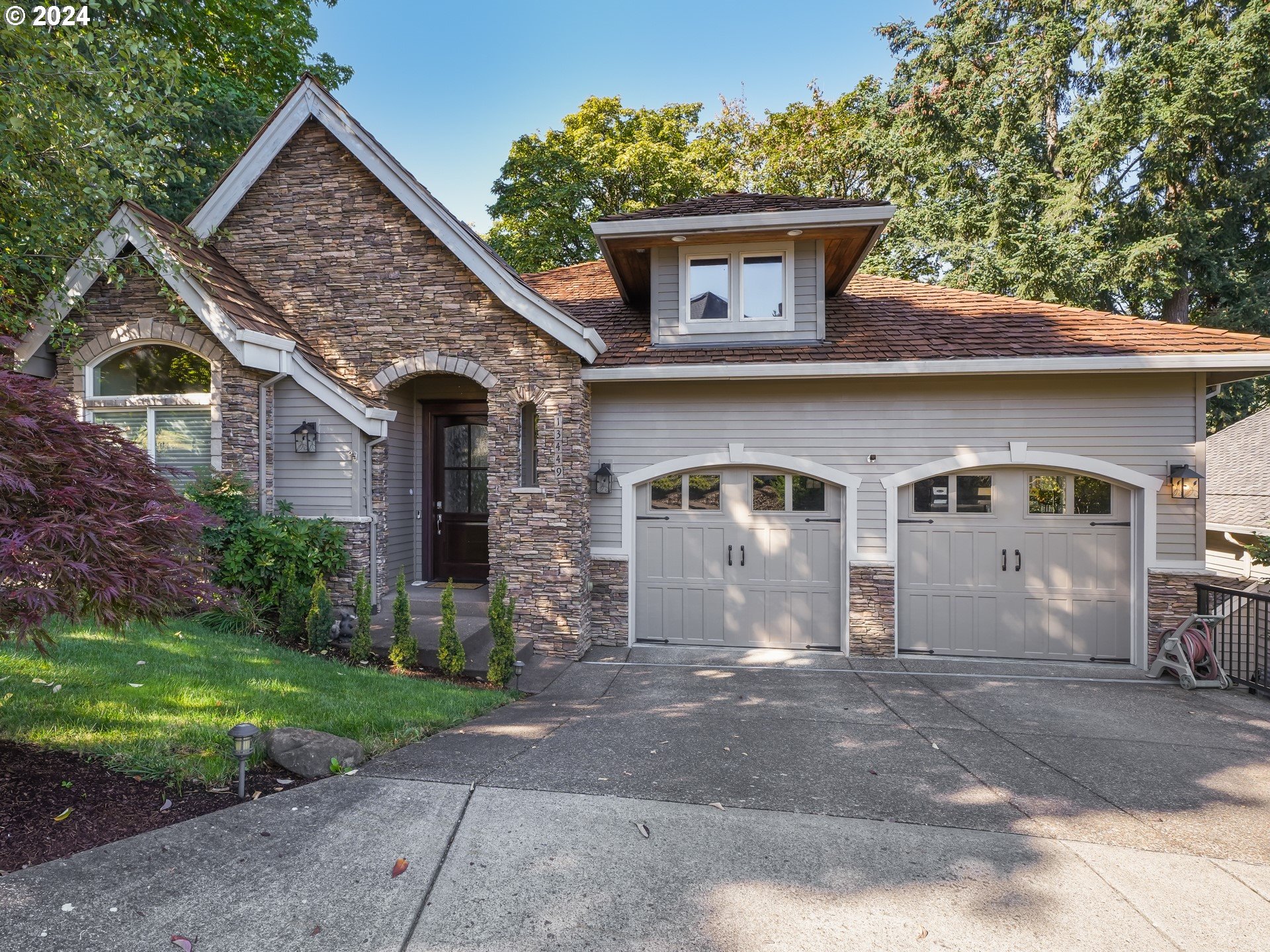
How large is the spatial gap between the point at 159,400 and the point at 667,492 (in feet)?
19.9

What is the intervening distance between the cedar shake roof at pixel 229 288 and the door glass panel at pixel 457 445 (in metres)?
1.78

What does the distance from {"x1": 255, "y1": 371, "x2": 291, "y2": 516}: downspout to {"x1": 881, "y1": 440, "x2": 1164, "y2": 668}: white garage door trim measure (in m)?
7.40

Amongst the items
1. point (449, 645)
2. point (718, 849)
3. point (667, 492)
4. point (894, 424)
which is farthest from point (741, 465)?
point (718, 849)

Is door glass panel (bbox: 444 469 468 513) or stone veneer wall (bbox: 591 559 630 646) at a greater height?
door glass panel (bbox: 444 469 468 513)

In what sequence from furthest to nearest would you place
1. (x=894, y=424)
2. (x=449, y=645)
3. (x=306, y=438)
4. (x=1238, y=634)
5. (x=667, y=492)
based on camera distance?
1. (x=667, y=492)
2. (x=894, y=424)
3. (x=306, y=438)
4. (x=1238, y=634)
5. (x=449, y=645)

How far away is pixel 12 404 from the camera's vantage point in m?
3.08

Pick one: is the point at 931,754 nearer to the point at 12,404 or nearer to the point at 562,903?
the point at 562,903

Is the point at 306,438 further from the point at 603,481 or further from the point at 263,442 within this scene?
the point at 603,481

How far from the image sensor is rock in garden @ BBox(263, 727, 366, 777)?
3.64 m

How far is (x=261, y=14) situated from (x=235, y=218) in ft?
25.9

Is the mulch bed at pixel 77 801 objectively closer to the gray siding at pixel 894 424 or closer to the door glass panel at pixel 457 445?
the gray siding at pixel 894 424

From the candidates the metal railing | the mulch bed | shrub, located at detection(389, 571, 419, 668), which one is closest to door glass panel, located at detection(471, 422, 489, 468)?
shrub, located at detection(389, 571, 419, 668)

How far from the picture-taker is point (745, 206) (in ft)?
26.2

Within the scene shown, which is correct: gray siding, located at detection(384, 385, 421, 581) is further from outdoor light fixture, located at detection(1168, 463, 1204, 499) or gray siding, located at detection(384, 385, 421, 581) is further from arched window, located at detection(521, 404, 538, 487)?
outdoor light fixture, located at detection(1168, 463, 1204, 499)
